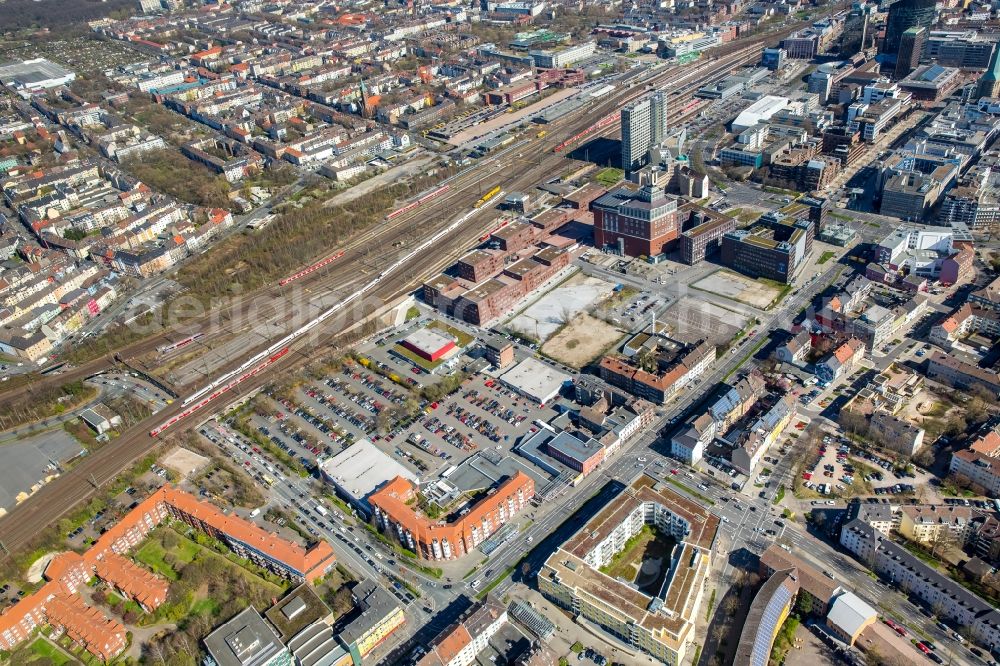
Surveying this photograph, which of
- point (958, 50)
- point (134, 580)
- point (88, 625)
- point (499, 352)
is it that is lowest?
point (88, 625)

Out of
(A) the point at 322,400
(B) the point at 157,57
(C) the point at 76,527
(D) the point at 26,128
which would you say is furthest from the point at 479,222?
(B) the point at 157,57

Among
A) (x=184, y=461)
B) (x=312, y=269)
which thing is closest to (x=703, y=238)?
(x=312, y=269)

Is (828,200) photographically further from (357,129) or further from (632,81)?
(357,129)

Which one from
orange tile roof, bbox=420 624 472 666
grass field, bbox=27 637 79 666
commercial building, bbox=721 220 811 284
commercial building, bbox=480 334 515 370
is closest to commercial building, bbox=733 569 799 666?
orange tile roof, bbox=420 624 472 666

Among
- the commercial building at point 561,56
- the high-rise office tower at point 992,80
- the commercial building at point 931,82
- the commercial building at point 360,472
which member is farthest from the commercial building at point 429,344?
the high-rise office tower at point 992,80

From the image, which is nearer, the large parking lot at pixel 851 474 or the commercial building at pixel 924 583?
the commercial building at pixel 924 583

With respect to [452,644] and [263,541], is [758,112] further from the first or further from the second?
[452,644]

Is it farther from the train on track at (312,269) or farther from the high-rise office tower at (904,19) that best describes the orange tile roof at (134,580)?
the high-rise office tower at (904,19)
